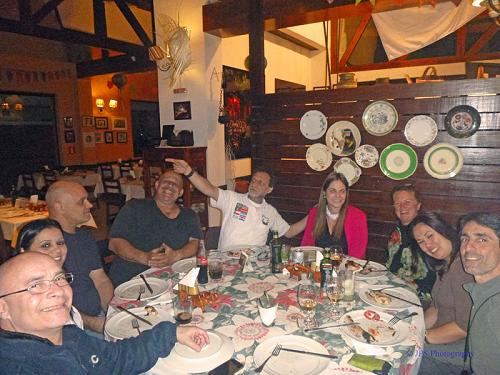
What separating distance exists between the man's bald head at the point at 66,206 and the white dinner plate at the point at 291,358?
1.48 m

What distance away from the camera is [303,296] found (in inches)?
63.7

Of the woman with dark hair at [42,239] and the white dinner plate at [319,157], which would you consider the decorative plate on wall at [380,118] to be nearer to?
the white dinner plate at [319,157]

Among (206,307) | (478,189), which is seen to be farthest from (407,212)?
(206,307)

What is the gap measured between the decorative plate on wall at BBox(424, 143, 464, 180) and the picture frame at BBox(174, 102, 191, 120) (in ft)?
10.7

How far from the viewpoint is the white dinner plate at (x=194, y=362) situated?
1.23 m

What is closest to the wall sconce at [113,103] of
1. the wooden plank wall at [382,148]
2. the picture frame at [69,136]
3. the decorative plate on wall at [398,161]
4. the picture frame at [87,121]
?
the picture frame at [87,121]

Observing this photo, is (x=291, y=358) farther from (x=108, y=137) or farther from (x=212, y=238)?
(x=108, y=137)

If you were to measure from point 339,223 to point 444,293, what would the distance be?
3.28 ft

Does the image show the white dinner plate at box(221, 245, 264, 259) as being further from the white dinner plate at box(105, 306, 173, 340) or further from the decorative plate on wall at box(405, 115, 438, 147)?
the decorative plate on wall at box(405, 115, 438, 147)

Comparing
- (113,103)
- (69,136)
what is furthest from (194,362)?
(113,103)

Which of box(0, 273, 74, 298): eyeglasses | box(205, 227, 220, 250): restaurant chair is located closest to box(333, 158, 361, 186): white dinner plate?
box(205, 227, 220, 250): restaurant chair

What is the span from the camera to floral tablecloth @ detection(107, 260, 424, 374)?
1.30m

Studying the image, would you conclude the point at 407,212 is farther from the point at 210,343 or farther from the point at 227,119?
the point at 227,119

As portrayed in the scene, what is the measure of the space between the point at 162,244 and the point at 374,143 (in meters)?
2.40
